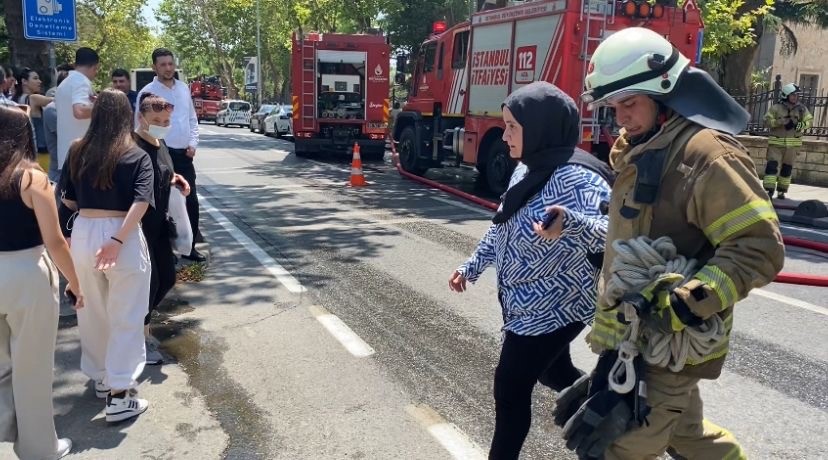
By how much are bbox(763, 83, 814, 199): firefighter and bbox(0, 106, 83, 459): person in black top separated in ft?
37.7

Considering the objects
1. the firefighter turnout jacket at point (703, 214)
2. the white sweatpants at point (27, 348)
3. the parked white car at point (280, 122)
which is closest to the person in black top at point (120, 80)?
the white sweatpants at point (27, 348)

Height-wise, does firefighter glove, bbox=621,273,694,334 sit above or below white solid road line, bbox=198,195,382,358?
above

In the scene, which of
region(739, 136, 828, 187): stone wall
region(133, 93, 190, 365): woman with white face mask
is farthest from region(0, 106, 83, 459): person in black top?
region(739, 136, 828, 187): stone wall

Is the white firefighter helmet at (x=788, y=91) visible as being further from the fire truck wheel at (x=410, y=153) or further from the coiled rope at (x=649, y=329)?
the coiled rope at (x=649, y=329)

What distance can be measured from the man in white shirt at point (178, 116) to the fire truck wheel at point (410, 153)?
798cm

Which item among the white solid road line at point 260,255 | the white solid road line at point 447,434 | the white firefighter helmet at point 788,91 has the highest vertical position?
the white firefighter helmet at point 788,91

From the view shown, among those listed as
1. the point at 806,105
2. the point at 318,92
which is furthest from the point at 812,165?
the point at 318,92

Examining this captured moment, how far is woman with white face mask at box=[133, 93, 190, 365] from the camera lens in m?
4.21

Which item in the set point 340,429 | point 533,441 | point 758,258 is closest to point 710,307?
point 758,258

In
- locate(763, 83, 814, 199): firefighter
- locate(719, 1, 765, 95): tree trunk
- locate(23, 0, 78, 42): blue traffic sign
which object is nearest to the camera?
locate(23, 0, 78, 42): blue traffic sign

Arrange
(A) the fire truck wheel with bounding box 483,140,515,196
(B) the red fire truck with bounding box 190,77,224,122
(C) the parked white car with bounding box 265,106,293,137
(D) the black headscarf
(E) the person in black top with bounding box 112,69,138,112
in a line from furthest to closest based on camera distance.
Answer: (B) the red fire truck with bounding box 190,77,224,122
(C) the parked white car with bounding box 265,106,293,137
(A) the fire truck wheel with bounding box 483,140,515,196
(E) the person in black top with bounding box 112,69,138,112
(D) the black headscarf

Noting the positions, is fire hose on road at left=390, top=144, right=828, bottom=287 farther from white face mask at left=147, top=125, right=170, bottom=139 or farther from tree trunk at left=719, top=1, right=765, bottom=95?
tree trunk at left=719, top=1, right=765, bottom=95

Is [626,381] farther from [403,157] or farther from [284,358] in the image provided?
[403,157]

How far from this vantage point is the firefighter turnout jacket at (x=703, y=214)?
194 cm
